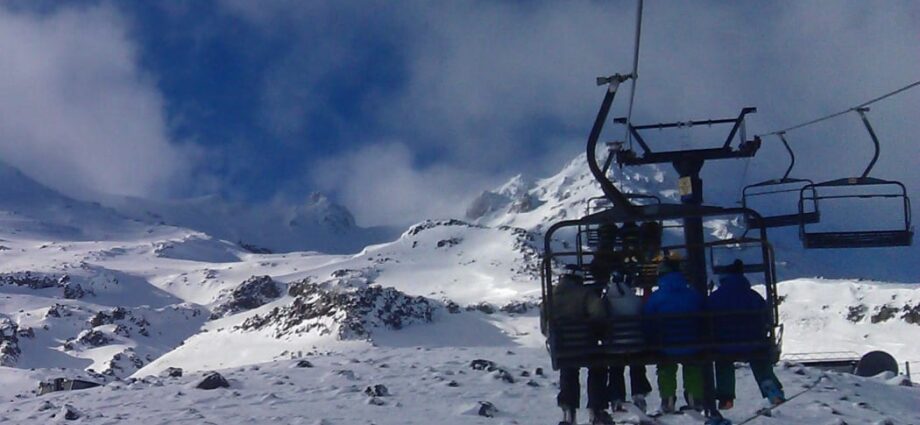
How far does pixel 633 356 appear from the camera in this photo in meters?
9.50

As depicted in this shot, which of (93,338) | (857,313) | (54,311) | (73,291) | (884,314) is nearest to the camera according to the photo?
(884,314)

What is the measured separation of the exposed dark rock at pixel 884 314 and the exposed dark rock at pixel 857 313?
1217mm

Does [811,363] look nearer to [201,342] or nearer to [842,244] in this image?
[842,244]

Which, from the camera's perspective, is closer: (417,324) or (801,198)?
(801,198)

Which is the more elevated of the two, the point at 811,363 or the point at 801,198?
the point at 801,198

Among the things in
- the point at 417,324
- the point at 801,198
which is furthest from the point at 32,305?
the point at 801,198

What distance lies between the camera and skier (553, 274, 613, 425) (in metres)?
9.48

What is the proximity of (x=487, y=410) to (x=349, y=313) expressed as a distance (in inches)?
3160

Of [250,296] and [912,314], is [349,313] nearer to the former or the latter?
[912,314]

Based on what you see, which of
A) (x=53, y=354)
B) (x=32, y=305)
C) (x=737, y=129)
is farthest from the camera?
(x=32, y=305)

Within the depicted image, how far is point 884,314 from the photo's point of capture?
269 ft

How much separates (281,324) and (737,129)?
91.0m

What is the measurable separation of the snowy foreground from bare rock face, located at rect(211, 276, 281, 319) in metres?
152

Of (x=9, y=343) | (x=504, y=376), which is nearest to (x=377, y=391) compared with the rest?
(x=504, y=376)
